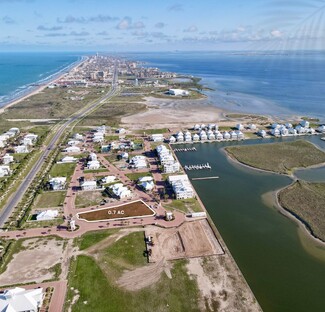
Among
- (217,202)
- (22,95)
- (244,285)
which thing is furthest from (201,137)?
(22,95)

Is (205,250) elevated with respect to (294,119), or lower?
elevated

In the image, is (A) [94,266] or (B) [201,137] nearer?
(A) [94,266]

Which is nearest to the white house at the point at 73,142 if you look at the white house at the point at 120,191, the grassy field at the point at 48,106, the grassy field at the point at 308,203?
the white house at the point at 120,191

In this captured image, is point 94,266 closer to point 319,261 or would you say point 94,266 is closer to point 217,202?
point 217,202

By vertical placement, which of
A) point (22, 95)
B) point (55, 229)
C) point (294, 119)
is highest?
point (55, 229)

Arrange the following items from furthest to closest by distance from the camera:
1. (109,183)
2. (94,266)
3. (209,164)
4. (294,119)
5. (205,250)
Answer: (294,119) → (209,164) → (109,183) → (205,250) → (94,266)

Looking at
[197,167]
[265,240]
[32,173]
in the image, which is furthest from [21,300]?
[197,167]

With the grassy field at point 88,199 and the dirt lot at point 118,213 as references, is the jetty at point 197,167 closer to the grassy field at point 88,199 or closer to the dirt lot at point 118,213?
the dirt lot at point 118,213
